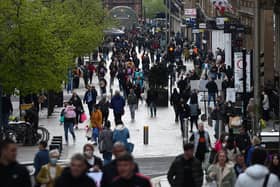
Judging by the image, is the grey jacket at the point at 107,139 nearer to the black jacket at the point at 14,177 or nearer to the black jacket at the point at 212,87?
the black jacket at the point at 14,177

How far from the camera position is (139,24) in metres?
170

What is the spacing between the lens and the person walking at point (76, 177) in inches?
521

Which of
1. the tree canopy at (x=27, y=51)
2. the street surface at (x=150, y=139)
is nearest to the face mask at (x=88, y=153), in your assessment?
the street surface at (x=150, y=139)

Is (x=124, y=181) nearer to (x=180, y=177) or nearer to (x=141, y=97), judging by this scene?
(x=180, y=177)

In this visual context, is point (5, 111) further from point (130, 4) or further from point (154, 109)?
point (130, 4)

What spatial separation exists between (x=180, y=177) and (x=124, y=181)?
4109 millimetres

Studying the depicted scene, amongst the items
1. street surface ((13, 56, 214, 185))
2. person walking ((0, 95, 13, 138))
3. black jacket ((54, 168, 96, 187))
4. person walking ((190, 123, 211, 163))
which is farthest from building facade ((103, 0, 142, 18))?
black jacket ((54, 168, 96, 187))

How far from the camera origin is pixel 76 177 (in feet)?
43.8

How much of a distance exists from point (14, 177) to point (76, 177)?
30.0 inches

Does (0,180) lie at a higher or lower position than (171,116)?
higher

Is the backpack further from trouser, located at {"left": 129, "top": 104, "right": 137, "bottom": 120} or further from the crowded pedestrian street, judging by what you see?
trouser, located at {"left": 129, "top": 104, "right": 137, "bottom": 120}

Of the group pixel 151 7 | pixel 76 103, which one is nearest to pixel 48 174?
pixel 76 103

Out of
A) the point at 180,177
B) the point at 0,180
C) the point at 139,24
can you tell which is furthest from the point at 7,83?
the point at 139,24

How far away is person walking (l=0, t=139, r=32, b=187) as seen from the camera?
13.5 meters
